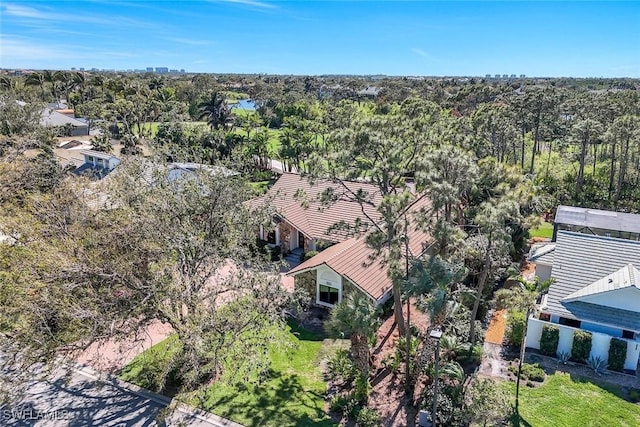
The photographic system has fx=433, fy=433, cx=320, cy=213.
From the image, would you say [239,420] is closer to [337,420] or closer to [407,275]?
[337,420]

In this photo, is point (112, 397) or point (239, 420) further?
point (112, 397)

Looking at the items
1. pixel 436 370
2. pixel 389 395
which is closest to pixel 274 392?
pixel 389 395

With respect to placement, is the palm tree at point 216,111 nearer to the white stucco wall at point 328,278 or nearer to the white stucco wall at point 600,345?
the white stucco wall at point 328,278

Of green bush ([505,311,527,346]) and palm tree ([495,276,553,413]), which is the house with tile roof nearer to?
palm tree ([495,276,553,413])

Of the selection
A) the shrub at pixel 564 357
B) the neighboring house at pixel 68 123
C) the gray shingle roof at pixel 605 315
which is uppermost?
the neighboring house at pixel 68 123

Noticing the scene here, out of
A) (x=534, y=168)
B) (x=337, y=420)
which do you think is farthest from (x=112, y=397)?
(x=534, y=168)

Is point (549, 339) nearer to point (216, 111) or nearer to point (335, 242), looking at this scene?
point (335, 242)

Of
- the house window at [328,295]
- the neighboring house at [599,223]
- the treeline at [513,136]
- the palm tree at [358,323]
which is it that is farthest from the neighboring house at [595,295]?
the house window at [328,295]
